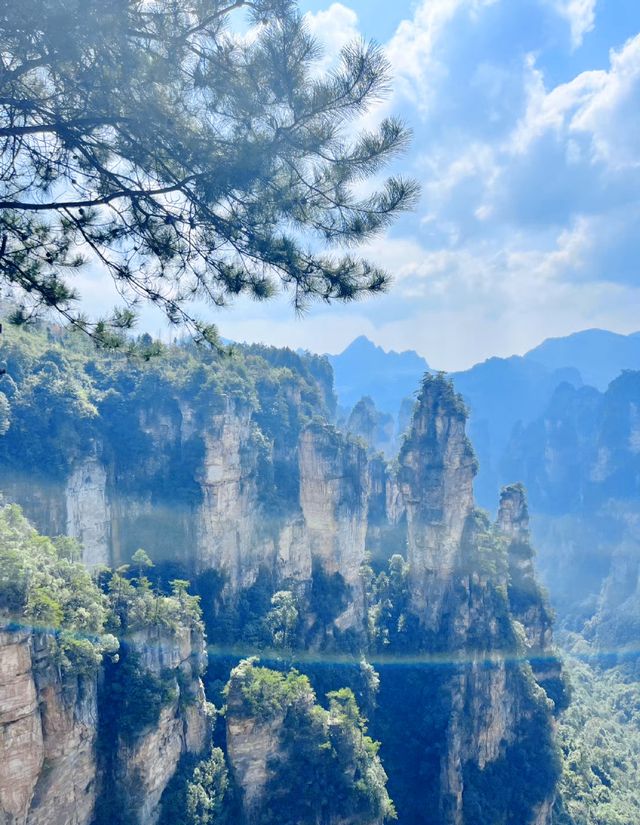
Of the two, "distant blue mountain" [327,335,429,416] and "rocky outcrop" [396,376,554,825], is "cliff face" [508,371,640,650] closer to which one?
"rocky outcrop" [396,376,554,825]

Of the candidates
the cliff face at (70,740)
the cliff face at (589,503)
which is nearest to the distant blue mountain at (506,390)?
the cliff face at (589,503)

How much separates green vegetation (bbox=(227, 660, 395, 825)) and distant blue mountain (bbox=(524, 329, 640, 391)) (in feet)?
449

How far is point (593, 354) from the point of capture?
150 m

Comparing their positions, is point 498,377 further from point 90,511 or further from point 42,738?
point 42,738

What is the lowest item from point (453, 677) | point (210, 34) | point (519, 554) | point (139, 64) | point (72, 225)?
point (453, 677)

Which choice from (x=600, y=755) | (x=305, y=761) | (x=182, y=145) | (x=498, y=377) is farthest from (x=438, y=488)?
(x=498, y=377)

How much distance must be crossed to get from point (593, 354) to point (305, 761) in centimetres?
15608

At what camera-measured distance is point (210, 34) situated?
532cm

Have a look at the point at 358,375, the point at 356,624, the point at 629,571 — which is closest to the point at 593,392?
the point at 629,571

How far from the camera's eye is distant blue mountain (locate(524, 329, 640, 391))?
141 m

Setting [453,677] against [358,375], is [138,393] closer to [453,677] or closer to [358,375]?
[453,677]

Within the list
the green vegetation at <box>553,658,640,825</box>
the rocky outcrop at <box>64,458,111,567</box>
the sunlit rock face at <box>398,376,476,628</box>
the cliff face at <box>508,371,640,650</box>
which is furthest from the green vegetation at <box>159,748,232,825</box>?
the cliff face at <box>508,371,640,650</box>

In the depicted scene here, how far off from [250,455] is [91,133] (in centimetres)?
2039

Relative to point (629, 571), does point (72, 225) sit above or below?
above
